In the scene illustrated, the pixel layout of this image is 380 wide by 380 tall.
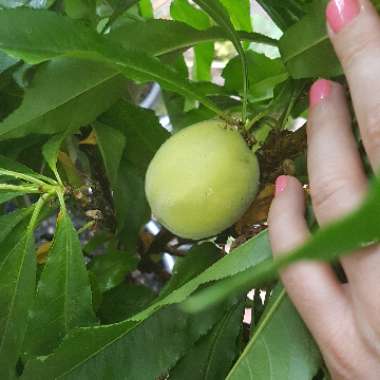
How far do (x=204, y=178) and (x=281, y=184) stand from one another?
0.05 metres

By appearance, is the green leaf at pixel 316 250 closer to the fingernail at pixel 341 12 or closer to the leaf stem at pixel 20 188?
the fingernail at pixel 341 12

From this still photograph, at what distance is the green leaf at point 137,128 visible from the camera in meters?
0.49

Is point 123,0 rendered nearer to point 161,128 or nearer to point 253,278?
point 161,128

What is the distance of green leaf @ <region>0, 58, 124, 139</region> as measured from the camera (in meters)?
0.41

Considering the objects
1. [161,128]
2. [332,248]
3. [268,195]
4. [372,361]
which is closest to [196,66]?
[161,128]

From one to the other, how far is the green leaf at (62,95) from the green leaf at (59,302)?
7cm

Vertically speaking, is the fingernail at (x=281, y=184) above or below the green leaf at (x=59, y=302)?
above

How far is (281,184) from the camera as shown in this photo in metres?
0.36

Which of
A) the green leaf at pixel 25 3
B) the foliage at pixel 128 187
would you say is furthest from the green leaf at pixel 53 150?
the green leaf at pixel 25 3

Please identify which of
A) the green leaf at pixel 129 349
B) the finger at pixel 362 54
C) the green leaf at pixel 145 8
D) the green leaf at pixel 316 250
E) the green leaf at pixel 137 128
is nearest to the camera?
the green leaf at pixel 316 250

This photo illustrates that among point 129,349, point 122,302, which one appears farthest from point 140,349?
point 122,302

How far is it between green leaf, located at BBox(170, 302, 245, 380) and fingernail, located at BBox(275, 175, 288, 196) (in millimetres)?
108

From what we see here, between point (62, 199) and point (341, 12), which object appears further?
point (62, 199)

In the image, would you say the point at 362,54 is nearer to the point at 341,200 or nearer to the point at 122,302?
the point at 341,200
